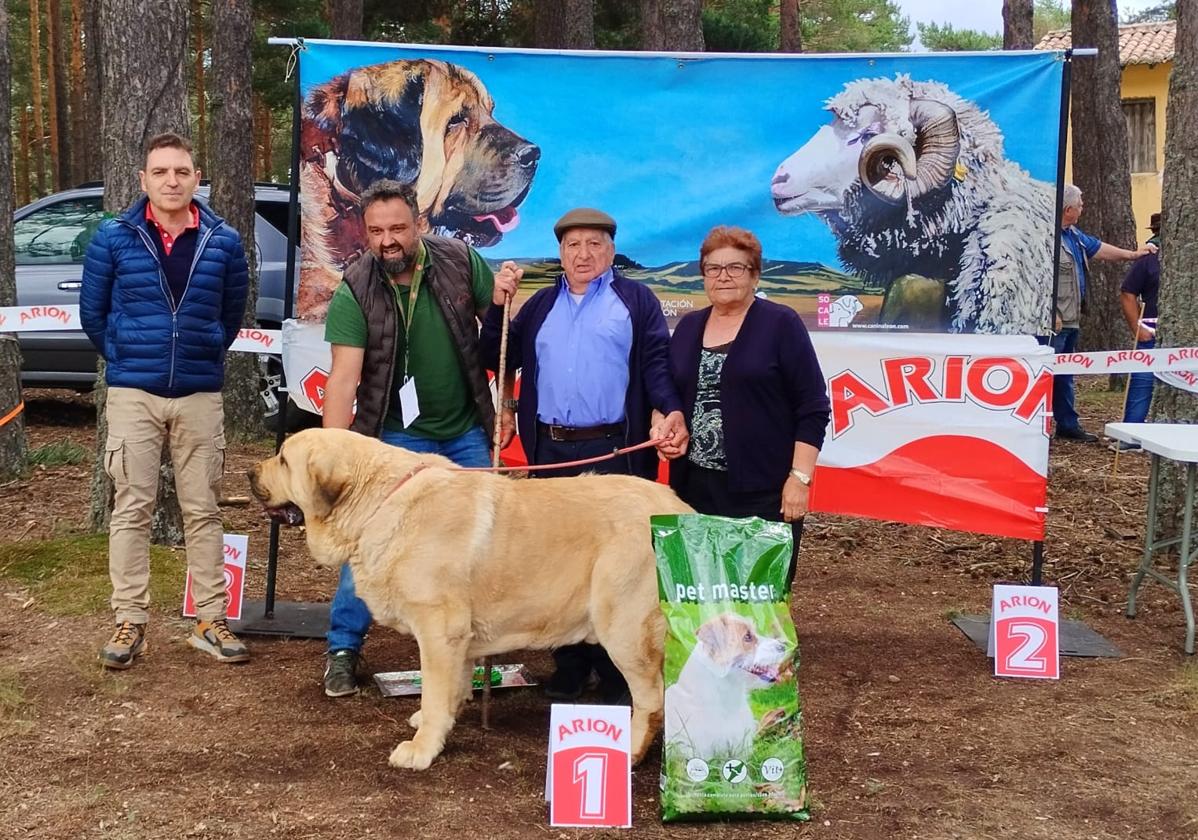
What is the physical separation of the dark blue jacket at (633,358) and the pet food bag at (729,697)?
40.8 inches

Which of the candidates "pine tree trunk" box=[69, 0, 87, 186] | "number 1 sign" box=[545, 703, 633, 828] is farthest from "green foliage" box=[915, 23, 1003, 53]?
"number 1 sign" box=[545, 703, 633, 828]

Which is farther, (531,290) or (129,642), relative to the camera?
(531,290)

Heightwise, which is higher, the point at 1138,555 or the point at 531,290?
the point at 531,290

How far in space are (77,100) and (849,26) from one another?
27392 mm

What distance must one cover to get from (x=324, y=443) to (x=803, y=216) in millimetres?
2962

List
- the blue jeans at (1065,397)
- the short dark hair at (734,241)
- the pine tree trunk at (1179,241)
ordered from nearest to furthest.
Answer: the short dark hair at (734,241) < the pine tree trunk at (1179,241) < the blue jeans at (1065,397)

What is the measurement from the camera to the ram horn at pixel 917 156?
5.76 m

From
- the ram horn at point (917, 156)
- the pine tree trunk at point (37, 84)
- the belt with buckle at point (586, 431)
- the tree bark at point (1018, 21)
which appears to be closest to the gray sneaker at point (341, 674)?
the belt with buckle at point (586, 431)

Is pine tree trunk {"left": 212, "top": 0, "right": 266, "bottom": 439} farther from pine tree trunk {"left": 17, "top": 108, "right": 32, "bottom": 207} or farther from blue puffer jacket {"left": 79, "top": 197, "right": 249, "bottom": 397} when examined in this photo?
pine tree trunk {"left": 17, "top": 108, "right": 32, "bottom": 207}

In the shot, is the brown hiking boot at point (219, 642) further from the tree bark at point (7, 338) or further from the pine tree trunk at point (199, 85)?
the pine tree trunk at point (199, 85)

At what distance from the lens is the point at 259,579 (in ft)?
21.7

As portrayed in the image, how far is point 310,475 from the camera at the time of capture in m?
4.09

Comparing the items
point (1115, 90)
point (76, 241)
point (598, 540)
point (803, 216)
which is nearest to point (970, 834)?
point (598, 540)

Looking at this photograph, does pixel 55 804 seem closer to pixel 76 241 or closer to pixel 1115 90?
pixel 76 241
